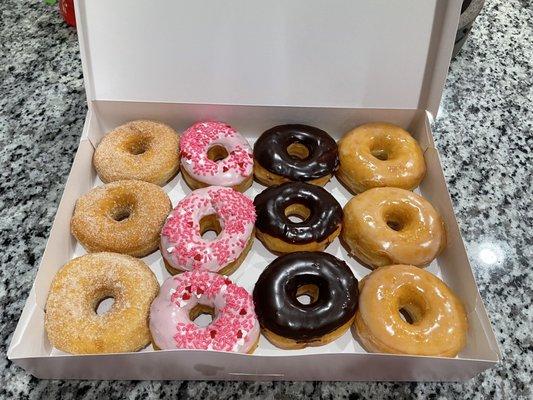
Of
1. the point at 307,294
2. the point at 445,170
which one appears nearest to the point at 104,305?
the point at 307,294

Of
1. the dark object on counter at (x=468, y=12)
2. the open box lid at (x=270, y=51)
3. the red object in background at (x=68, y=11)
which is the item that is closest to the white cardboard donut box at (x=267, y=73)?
→ the open box lid at (x=270, y=51)

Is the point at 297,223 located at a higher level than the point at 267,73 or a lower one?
lower

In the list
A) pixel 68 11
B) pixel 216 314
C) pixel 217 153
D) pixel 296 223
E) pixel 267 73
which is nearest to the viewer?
pixel 216 314

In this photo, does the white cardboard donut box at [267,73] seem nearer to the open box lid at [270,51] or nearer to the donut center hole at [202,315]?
the open box lid at [270,51]

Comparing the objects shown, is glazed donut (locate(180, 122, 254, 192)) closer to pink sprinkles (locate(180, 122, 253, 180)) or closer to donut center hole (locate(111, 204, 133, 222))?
pink sprinkles (locate(180, 122, 253, 180))

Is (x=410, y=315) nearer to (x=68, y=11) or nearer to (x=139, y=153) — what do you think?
(x=139, y=153)

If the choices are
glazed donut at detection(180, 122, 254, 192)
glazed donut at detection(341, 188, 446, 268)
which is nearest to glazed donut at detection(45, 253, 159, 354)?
glazed donut at detection(180, 122, 254, 192)

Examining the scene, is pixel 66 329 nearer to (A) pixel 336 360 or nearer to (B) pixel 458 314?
(A) pixel 336 360
